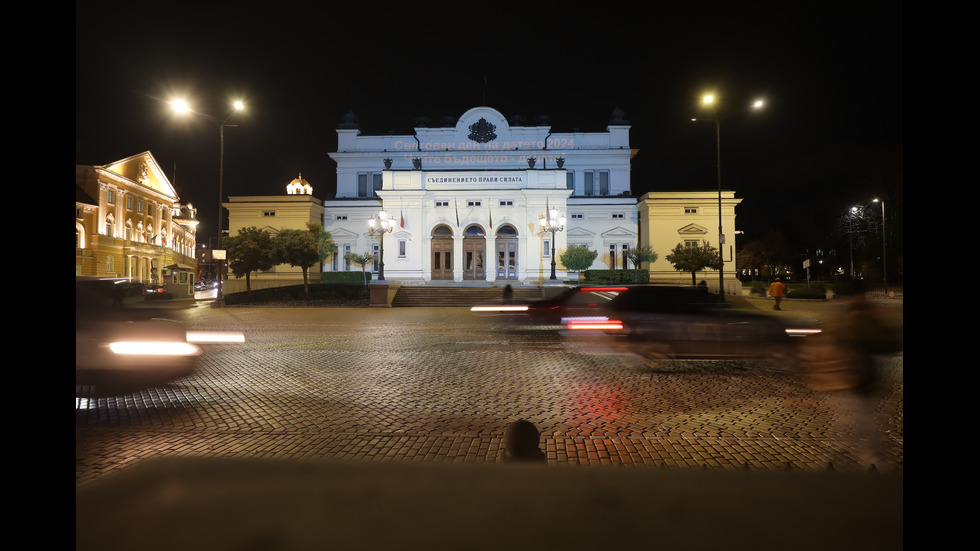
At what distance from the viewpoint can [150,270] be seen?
63.6 meters

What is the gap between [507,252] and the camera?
149ft

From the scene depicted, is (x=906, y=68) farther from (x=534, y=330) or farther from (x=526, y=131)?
(x=526, y=131)

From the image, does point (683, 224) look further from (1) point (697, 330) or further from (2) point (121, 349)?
(2) point (121, 349)

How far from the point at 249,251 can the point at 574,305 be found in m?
29.5

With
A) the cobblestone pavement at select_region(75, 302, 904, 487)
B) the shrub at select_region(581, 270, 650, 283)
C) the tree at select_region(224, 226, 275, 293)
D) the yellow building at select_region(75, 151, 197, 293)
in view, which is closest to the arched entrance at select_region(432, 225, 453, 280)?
the shrub at select_region(581, 270, 650, 283)

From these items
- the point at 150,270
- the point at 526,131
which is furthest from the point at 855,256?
the point at 150,270

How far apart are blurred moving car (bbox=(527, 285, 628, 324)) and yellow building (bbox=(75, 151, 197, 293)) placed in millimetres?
38811

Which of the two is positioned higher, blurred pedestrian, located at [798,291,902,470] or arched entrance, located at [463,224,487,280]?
arched entrance, located at [463,224,487,280]

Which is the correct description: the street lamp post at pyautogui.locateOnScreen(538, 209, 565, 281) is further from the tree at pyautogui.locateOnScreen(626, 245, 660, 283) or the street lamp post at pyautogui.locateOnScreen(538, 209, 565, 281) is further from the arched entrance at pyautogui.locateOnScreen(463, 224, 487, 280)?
the tree at pyautogui.locateOnScreen(626, 245, 660, 283)

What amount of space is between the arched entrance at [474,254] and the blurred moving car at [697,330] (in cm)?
3553

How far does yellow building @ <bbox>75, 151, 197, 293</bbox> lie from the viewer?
51.5m

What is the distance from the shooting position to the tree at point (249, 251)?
116ft

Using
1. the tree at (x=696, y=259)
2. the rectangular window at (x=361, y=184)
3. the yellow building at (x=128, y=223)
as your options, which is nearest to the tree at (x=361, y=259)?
the rectangular window at (x=361, y=184)

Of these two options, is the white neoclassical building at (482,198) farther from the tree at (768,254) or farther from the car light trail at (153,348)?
the car light trail at (153,348)
